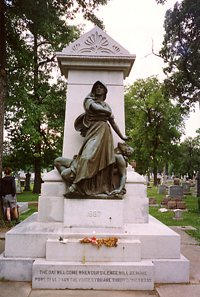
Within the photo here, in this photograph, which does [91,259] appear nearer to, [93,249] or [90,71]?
[93,249]

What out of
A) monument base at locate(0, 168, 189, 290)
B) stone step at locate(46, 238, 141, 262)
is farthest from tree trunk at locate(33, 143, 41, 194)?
stone step at locate(46, 238, 141, 262)

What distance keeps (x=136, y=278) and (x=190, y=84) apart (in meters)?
17.8

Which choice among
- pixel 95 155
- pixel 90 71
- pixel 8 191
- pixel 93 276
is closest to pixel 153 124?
pixel 8 191

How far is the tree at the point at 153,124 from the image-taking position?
32438mm

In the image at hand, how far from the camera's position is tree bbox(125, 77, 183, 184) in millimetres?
32438

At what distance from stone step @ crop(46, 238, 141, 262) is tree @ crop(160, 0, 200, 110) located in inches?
589

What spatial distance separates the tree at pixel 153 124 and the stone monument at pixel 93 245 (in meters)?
28.4

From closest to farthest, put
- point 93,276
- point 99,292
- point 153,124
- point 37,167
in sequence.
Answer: point 99,292
point 93,276
point 37,167
point 153,124

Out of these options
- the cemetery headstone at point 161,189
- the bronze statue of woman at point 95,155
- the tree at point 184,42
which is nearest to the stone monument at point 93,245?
the bronze statue of woman at point 95,155

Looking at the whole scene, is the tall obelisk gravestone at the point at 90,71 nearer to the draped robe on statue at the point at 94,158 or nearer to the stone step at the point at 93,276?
the draped robe on statue at the point at 94,158

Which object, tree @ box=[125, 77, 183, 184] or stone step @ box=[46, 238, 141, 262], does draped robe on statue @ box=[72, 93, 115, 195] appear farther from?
tree @ box=[125, 77, 183, 184]

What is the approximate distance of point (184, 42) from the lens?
16766 mm

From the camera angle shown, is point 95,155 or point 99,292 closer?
point 99,292

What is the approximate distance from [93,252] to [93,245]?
10cm
